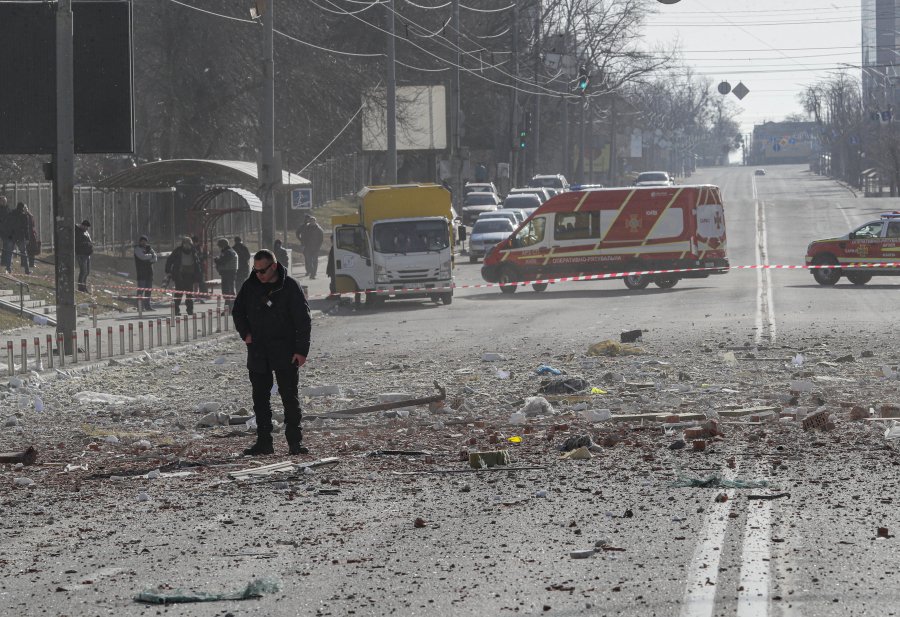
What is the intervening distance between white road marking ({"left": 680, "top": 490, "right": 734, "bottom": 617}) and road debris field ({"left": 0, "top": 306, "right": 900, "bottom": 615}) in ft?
0.08

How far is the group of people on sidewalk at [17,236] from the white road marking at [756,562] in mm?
26752

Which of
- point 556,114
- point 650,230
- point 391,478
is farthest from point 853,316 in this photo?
point 556,114

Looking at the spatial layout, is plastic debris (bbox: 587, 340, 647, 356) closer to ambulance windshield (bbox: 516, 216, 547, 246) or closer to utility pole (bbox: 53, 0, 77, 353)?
utility pole (bbox: 53, 0, 77, 353)

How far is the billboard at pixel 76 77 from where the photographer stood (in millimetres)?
25656

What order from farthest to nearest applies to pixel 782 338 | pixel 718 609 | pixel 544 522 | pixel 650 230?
pixel 650 230, pixel 782 338, pixel 544 522, pixel 718 609

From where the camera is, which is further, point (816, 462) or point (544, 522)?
point (816, 462)

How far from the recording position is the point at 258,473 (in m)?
10.4

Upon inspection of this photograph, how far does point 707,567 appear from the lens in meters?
7.09

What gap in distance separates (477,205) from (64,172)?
4919 cm

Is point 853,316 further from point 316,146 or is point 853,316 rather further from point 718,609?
point 316,146

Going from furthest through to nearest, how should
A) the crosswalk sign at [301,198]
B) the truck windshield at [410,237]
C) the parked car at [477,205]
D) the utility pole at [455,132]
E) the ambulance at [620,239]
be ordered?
1. the parked car at [477,205]
2. the utility pole at [455,132]
3. the crosswalk sign at [301,198]
4. the ambulance at [620,239]
5. the truck windshield at [410,237]

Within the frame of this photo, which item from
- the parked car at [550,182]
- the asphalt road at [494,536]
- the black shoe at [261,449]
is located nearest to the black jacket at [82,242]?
the asphalt road at [494,536]

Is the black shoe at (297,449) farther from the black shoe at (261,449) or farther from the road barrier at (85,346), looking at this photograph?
the road barrier at (85,346)

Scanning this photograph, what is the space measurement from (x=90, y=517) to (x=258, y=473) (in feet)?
5.64
